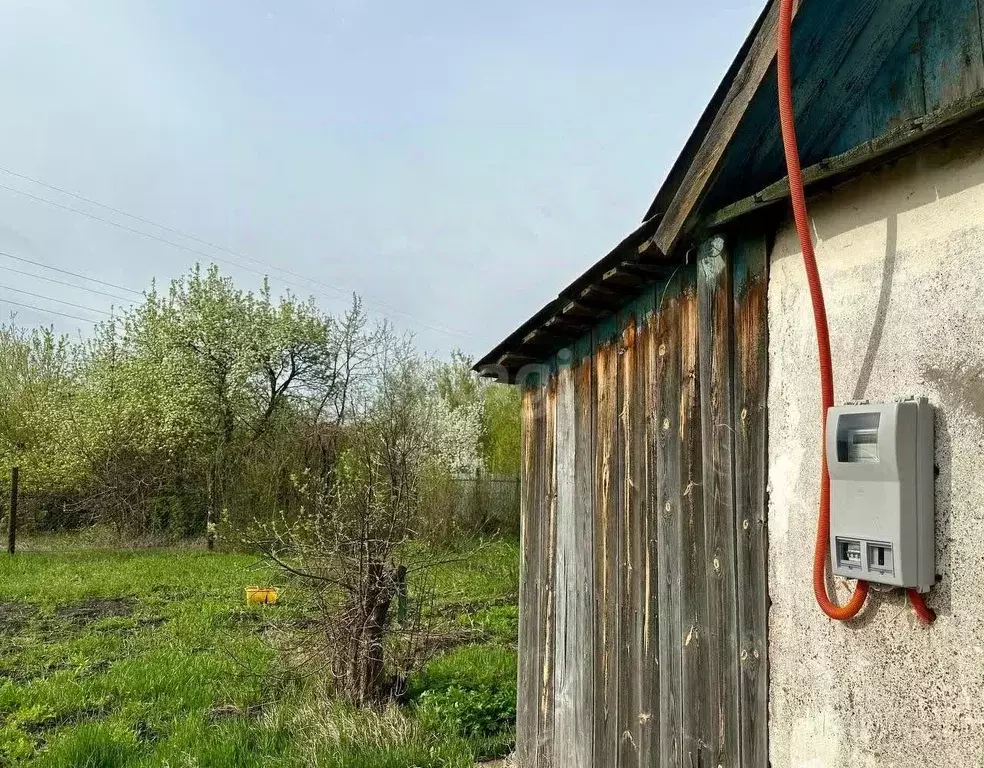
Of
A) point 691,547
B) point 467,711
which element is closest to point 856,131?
point 691,547

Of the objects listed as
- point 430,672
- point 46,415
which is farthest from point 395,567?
point 46,415

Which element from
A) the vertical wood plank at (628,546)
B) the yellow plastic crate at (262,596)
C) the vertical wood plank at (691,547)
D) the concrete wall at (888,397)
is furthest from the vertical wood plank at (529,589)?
the yellow plastic crate at (262,596)

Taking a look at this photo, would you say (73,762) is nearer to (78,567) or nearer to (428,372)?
(78,567)

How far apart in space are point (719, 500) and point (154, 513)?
19.2m

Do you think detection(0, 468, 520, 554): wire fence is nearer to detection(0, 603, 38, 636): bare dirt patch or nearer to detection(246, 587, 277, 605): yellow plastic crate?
detection(246, 587, 277, 605): yellow plastic crate

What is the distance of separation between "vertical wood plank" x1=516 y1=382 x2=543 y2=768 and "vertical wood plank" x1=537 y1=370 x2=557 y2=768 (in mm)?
79

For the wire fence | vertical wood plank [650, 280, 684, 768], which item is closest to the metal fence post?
the wire fence

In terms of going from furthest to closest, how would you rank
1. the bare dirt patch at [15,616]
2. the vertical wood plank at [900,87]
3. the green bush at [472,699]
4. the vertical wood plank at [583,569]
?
the bare dirt patch at [15,616], the green bush at [472,699], the vertical wood plank at [583,569], the vertical wood plank at [900,87]

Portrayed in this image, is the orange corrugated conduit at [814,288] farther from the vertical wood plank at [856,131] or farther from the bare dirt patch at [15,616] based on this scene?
the bare dirt patch at [15,616]

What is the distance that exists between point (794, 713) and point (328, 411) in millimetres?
21336

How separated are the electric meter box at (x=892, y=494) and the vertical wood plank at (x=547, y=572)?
258 cm

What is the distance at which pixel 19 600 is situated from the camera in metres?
10.7

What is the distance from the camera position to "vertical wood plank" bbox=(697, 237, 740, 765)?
2.54m

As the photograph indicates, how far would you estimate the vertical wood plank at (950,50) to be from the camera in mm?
2041
